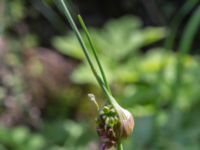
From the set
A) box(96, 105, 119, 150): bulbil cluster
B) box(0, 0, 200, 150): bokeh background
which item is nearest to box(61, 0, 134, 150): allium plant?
box(96, 105, 119, 150): bulbil cluster

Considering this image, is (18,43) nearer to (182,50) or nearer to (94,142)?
(94,142)

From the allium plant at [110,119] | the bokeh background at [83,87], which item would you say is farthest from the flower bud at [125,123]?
the bokeh background at [83,87]

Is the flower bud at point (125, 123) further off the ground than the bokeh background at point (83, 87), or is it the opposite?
the bokeh background at point (83, 87)

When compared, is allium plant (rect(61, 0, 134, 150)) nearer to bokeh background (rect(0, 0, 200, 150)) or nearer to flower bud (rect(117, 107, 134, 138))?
flower bud (rect(117, 107, 134, 138))

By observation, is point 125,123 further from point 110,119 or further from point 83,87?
point 83,87

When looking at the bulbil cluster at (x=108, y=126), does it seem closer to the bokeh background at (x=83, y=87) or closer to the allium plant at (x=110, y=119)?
the allium plant at (x=110, y=119)

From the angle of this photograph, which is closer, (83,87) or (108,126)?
(108,126)

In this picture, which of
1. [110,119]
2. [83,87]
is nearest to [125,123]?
[110,119]

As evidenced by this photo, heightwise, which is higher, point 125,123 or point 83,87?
point 83,87
